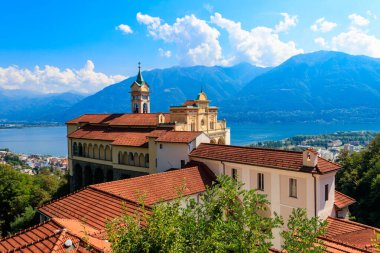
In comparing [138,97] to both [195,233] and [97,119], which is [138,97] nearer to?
[97,119]

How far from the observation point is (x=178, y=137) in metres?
28.0

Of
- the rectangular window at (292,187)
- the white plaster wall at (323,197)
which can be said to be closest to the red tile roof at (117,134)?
the rectangular window at (292,187)

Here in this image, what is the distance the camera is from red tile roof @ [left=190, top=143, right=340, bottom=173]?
19.7 meters

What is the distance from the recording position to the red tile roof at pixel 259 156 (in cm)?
1969

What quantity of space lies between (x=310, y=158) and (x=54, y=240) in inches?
569

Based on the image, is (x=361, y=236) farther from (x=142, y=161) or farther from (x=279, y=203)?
(x=142, y=161)

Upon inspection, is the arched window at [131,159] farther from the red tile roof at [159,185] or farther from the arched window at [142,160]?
the red tile roof at [159,185]

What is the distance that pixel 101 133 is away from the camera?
130ft

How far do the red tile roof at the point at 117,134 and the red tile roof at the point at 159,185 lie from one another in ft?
26.7

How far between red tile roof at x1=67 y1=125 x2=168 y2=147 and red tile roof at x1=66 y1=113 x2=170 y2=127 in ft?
2.57

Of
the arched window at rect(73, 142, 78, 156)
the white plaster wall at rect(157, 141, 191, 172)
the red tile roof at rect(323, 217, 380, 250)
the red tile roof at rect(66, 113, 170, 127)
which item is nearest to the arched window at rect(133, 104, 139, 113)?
the red tile roof at rect(66, 113, 170, 127)

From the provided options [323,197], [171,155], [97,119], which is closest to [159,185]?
[171,155]

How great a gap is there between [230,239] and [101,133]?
115ft

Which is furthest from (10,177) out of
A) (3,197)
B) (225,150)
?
(225,150)
